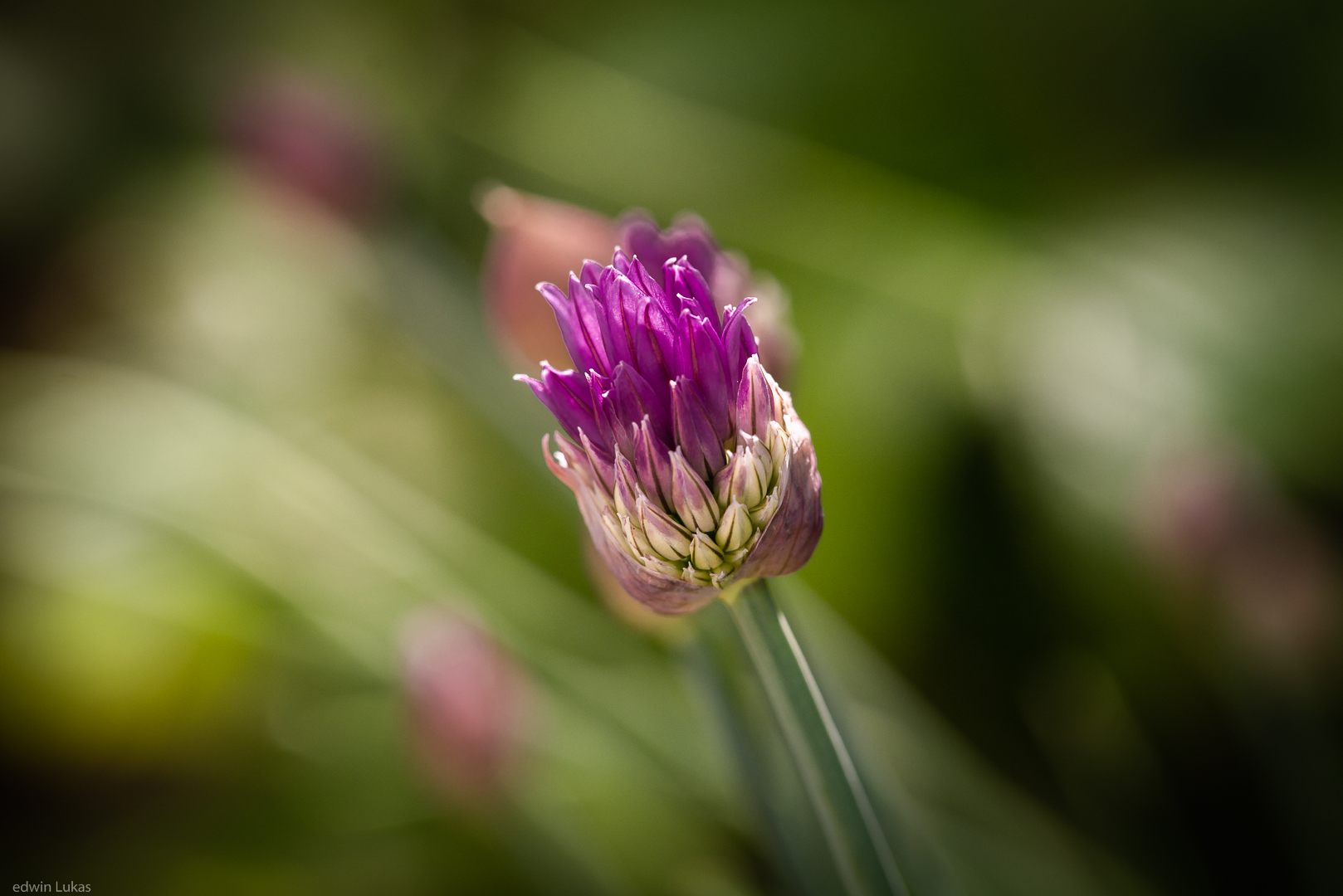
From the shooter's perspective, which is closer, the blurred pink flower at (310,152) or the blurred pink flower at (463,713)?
the blurred pink flower at (463,713)

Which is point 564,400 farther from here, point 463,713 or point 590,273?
point 463,713

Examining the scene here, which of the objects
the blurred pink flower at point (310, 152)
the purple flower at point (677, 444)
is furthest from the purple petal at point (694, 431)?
the blurred pink flower at point (310, 152)

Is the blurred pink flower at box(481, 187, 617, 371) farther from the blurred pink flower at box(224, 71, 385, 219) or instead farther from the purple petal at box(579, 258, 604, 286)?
the blurred pink flower at box(224, 71, 385, 219)

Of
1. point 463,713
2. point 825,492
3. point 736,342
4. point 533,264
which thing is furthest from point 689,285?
point 825,492

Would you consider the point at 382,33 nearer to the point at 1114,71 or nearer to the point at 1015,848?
the point at 1114,71

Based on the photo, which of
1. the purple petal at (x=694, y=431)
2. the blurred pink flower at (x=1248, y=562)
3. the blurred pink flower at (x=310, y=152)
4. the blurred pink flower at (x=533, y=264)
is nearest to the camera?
the purple petal at (x=694, y=431)

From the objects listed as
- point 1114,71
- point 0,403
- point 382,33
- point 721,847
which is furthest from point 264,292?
point 1114,71

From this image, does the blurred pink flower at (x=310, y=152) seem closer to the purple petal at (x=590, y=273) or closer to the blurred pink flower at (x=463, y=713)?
the blurred pink flower at (x=463, y=713)
